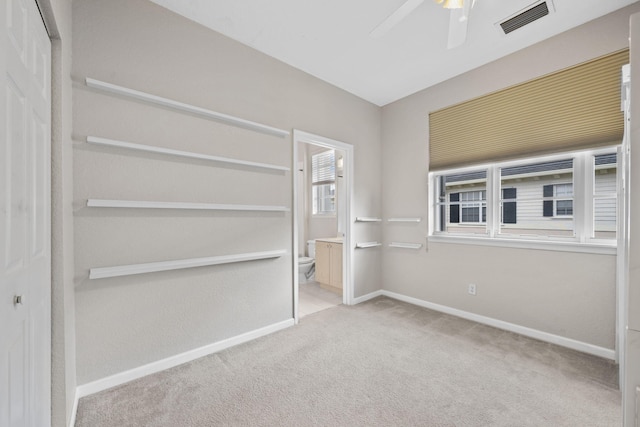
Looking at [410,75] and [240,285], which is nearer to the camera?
[240,285]

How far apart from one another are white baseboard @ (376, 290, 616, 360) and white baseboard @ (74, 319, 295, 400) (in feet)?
6.14

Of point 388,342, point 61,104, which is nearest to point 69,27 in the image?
point 61,104

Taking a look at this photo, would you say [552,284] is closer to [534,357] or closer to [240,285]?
[534,357]

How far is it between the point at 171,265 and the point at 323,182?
11.9ft

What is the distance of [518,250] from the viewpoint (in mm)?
2721

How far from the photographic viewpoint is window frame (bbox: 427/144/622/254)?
7.66ft

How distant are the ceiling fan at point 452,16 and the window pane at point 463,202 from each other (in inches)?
66.7

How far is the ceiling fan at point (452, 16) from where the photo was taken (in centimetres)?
159

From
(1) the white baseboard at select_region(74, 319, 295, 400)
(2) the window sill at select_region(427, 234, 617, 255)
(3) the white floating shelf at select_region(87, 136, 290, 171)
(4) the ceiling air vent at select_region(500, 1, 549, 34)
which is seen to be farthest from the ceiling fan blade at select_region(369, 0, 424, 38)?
(1) the white baseboard at select_region(74, 319, 295, 400)

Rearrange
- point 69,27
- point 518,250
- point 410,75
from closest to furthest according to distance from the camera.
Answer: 1. point 69,27
2. point 518,250
3. point 410,75

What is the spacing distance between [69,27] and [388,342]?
3265 mm

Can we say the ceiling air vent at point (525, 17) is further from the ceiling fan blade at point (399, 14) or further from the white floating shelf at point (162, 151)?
the white floating shelf at point (162, 151)

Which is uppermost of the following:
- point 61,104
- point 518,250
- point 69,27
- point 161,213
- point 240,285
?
point 69,27

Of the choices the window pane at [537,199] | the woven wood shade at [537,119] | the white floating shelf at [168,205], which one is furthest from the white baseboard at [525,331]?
the white floating shelf at [168,205]
